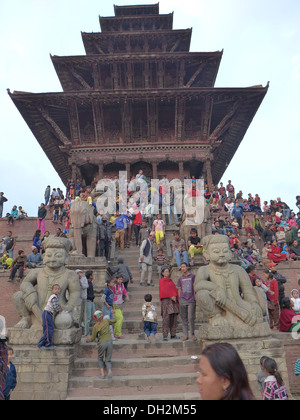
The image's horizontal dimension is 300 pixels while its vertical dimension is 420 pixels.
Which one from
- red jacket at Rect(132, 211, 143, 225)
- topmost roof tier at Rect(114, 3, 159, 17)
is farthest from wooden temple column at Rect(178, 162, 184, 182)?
topmost roof tier at Rect(114, 3, 159, 17)

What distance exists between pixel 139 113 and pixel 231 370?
22639 millimetres

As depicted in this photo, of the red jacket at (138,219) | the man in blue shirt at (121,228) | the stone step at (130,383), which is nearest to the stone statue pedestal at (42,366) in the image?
the stone step at (130,383)

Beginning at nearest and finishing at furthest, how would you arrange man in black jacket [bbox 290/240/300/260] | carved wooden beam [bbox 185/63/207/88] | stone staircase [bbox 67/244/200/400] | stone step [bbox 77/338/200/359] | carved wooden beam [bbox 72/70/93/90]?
stone staircase [bbox 67/244/200/400] → stone step [bbox 77/338/200/359] → man in black jacket [bbox 290/240/300/260] → carved wooden beam [bbox 72/70/93/90] → carved wooden beam [bbox 185/63/207/88]

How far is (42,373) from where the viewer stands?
18.2 feet

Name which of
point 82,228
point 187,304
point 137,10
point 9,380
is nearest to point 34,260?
point 82,228

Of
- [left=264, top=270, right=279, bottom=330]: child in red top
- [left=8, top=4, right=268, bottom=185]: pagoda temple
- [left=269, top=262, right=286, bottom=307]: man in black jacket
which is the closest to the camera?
[left=264, top=270, right=279, bottom=330]: child in red top

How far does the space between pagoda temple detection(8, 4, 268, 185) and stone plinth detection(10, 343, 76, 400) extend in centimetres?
1665

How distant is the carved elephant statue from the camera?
950 cm

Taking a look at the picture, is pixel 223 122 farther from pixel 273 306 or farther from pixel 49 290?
pixel 49 290

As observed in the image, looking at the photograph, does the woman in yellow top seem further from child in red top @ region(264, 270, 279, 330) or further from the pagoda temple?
the pagoda temple

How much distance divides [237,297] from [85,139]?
18879mm
